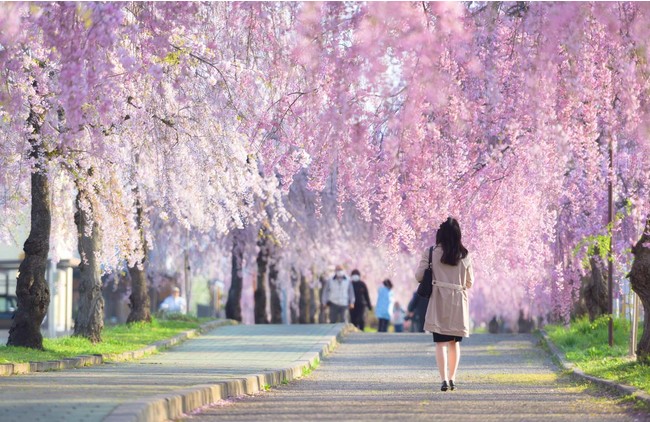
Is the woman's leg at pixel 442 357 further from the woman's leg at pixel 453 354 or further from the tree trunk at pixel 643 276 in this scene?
the tree trunk at pixel 643 276

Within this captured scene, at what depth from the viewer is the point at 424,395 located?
1504cm

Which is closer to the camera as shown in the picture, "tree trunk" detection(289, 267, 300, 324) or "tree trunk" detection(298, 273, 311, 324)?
"tree trunk" detection(289, 267, 300, 324)

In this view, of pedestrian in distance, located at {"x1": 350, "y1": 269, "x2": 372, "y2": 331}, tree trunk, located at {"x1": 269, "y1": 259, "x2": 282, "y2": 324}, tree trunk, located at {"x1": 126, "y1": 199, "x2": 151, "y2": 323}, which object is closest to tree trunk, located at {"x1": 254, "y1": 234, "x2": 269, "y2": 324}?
tree trunk, located at {"x1": 269, "y1": 259, "x2": 282, "y2": 324}

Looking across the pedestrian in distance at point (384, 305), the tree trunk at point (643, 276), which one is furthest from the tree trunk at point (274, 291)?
the tree trunk at point (643, 276)

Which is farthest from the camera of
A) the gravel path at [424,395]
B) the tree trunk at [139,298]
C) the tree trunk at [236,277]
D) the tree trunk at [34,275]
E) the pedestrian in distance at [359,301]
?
the tree trunk at [236,277]

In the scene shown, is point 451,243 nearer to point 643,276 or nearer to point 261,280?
point 643,276

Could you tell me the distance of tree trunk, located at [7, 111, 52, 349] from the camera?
20375mm

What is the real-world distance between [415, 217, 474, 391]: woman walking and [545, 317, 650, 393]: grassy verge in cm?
206

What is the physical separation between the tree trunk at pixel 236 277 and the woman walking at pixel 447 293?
26.9 meters

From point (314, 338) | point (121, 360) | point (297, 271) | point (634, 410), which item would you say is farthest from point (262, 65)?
point (297, 271)

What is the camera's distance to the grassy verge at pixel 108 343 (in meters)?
19.0

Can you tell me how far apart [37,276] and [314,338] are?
9.15 meters

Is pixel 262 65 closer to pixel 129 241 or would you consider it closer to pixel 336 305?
pixel 129 241

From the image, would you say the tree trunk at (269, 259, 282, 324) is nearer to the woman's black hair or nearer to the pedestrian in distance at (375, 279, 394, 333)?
the pedestrian in distance at (375, 279, 394, 333)
